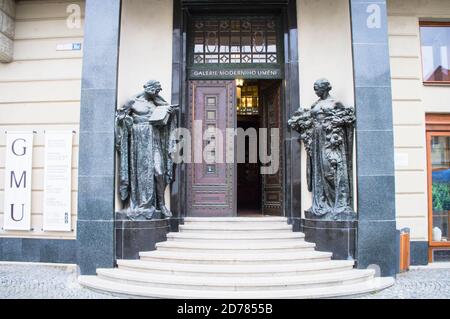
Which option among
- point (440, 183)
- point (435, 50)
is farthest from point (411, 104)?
point (440, 183)

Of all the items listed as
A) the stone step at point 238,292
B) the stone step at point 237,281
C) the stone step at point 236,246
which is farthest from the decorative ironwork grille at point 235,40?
the stone step at point 238,292

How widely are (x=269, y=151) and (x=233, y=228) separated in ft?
6.89

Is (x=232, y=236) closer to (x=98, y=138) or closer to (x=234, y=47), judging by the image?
(x=98, y=138)

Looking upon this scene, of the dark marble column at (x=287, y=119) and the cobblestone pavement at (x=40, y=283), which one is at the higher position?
the dark marble column at (x=287, y=119)

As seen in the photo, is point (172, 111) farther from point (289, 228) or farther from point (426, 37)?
point (426, 37)

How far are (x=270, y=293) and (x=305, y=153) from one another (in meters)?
3.13

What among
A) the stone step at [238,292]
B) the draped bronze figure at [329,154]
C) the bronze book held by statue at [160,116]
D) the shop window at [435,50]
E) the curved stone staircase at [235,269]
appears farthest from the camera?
the shop window at [435,50]

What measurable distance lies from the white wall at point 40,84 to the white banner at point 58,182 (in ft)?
0.39

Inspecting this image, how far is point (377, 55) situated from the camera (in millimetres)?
7027

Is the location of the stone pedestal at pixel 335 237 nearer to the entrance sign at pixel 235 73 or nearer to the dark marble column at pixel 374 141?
the dark marble column at pixel 374 141

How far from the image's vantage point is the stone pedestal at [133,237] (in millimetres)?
6961

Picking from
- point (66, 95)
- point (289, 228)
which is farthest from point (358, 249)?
point (66, 95)

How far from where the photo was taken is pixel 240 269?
6.14m

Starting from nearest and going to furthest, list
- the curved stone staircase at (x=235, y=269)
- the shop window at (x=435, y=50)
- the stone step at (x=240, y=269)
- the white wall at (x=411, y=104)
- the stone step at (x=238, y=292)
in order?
the stone step at (x=238, y=292) < the curved stone staircase at (x=235, y=269) < the stone step at (x=240, y=269) < the white wall at (x=411, y=104) < the shop window at (x=435, y=50)
